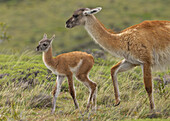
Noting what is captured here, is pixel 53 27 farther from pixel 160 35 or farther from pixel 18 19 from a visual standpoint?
pixel 160 35

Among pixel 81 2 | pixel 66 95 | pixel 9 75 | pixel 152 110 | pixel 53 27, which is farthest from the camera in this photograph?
pixel 81 2

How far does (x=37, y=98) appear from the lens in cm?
792

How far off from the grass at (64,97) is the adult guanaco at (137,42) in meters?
0.62

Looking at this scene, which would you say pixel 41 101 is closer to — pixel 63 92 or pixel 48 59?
pixel 48 59

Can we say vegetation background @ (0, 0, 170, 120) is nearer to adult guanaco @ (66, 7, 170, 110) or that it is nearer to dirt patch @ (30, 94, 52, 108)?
dirt patch @ (30, 94, 52, 108)

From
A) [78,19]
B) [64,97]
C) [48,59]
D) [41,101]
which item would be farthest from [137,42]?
[41,101]

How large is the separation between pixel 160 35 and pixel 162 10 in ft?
138

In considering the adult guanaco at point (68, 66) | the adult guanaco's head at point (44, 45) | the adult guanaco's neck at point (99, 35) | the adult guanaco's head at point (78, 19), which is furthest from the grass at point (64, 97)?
the adult guanaco's head at point (78, 19)

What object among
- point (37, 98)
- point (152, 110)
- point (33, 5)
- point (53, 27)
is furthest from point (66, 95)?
point (33, 5)

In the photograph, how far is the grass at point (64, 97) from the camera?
6.79m

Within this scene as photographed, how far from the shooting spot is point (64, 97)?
868cm

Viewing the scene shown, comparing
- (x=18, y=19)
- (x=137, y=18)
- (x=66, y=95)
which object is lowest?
(x=66, y=95)

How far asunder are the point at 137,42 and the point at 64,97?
257 cm

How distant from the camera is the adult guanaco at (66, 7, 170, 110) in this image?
290 inches
